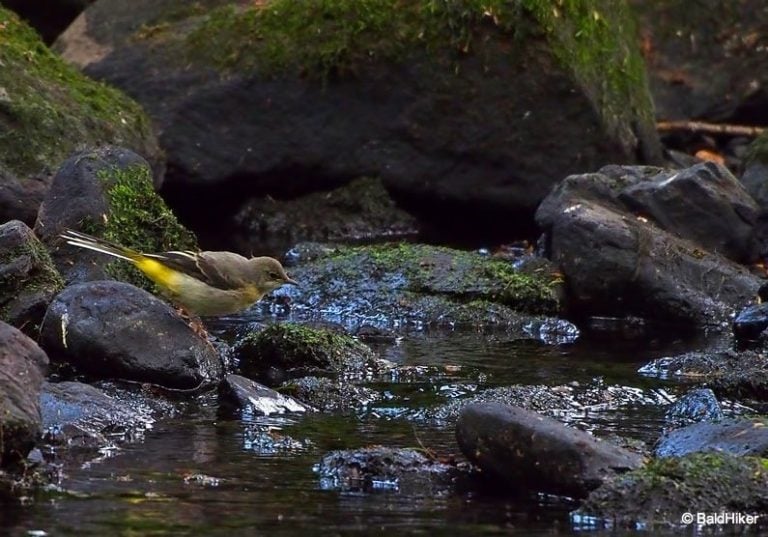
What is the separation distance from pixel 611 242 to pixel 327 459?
5369 mm

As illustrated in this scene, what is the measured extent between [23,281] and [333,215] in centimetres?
688

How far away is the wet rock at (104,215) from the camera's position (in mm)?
10164

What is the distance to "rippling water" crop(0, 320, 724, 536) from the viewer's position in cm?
587

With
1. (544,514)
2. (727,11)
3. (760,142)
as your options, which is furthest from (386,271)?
(727,11)

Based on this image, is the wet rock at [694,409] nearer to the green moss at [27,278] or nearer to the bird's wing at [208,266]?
the bird's wing at [208,266]

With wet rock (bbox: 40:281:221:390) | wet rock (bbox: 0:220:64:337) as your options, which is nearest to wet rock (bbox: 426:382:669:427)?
wet rock (bbox: 40:281:221:390)

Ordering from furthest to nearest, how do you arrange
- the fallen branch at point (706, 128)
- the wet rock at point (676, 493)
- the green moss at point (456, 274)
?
the fallen branch at point (706, 128)
the green moss at point (456, 274)
the wet rock at point (676, 493)

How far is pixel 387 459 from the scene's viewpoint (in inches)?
267

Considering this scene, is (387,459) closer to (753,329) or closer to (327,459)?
(327,459)

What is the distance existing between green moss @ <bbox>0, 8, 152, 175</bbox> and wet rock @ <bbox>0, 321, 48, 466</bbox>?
6157 millimetres

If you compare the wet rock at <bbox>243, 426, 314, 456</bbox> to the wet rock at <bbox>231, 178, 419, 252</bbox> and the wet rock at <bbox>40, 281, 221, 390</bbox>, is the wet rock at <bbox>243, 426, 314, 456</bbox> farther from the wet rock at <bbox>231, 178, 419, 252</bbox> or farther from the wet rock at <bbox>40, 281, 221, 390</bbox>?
the wet rock at <bbox>231, 178, 419, 252</bbox>

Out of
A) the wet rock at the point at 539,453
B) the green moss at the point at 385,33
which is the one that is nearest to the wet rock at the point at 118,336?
the wet rock at the point at 539,453

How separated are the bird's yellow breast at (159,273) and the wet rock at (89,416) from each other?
1.39 meters

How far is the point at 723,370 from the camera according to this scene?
934 cm
